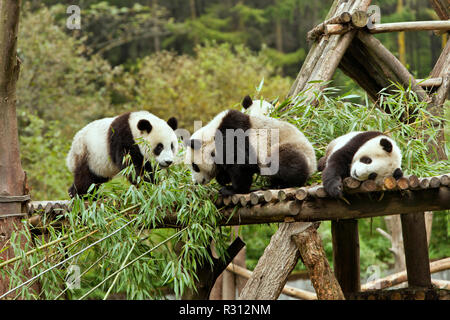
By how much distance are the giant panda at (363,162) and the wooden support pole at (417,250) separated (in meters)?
2.18

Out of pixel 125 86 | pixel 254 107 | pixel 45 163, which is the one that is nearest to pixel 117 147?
pixel 254 107

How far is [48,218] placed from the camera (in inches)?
186

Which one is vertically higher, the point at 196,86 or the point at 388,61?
the point at 196,86

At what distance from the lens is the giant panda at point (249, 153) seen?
415cm

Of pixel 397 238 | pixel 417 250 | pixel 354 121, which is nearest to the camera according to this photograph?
pixel 354 121

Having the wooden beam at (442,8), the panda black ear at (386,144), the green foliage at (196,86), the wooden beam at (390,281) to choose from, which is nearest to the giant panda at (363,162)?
the panda black ear at (386,144)

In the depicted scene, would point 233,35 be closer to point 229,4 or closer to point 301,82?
point 229,4

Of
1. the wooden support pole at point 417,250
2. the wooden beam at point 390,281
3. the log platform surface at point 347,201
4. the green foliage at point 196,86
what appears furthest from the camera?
the green foliage at point 196,86

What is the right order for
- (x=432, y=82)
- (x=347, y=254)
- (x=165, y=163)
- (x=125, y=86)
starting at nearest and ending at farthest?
(x=165, y=163) < (x=432, y=82) < (x=347, y=254) < (x=125, y=86)

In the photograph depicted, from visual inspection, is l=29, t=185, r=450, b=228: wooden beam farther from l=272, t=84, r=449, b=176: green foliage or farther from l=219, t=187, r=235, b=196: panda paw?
l=272, t=84, r=449, b=176: green foliage

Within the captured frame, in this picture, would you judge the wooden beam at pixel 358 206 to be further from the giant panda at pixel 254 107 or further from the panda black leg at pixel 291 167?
the giant panda at pixel 254 107

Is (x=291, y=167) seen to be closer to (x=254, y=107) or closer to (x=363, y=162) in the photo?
(x=363, y=162)

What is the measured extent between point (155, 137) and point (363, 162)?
79.5 inches

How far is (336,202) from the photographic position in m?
3.89
